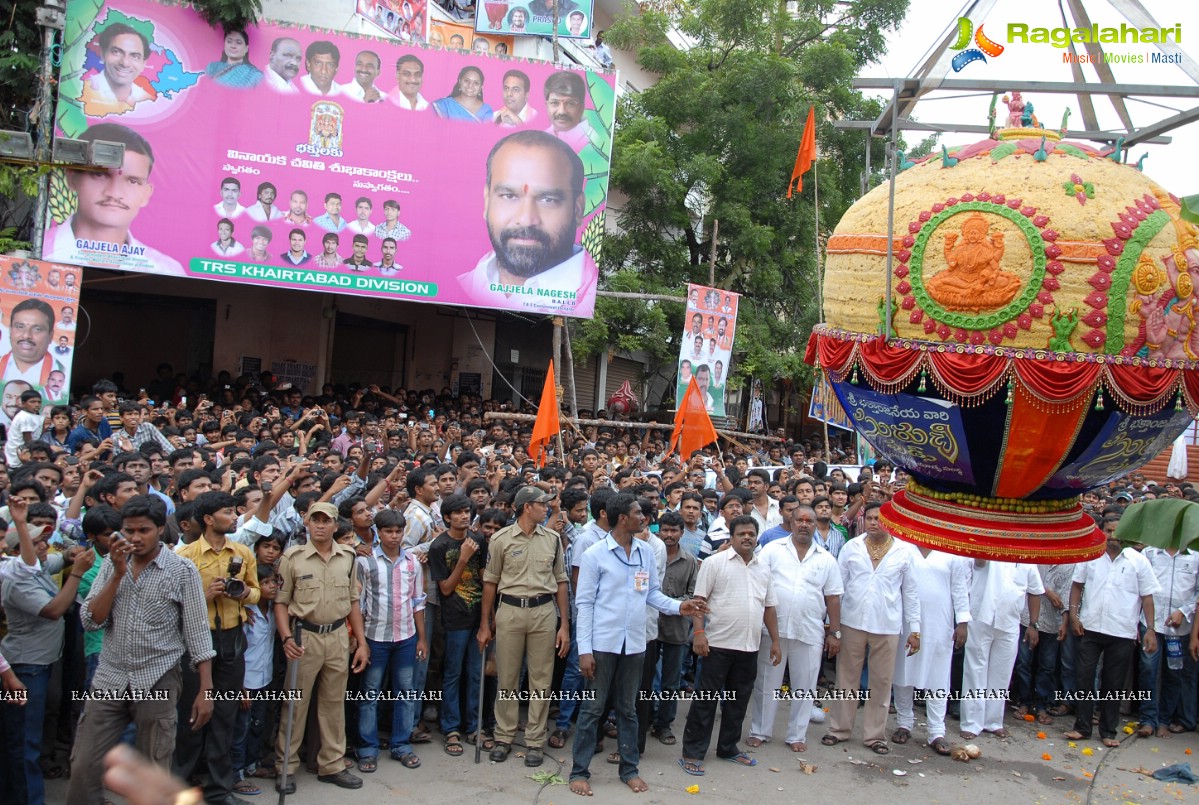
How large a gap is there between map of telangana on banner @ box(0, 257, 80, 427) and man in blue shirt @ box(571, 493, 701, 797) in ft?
26.1

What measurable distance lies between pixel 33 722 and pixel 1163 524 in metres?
5.05

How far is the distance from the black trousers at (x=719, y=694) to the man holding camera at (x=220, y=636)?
2.79 metres

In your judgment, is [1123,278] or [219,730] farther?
[219,730]

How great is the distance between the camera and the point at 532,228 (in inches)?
621

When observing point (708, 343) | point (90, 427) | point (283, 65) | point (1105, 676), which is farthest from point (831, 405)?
point (283, 65)

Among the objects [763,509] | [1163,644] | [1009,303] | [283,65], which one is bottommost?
[1163,644]

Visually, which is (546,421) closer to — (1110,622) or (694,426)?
(694,426)

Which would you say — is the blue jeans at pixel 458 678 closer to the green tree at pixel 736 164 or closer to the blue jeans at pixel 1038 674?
the blue jeans at pixel 1038 674

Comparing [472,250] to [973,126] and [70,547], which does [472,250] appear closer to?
[70,547]

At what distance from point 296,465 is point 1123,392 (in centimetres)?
499

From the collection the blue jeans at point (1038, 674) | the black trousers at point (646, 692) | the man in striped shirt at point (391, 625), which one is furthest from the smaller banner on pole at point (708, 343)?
the man in striped shirt at point (391, 625)

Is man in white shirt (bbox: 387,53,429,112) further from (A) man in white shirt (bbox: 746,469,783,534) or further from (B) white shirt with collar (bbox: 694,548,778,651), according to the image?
(B) white shirt with collar (bbox: 694,548,778,651)

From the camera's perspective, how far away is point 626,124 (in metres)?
20.3

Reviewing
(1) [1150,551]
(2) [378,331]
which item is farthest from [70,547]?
(2) [378,331]
